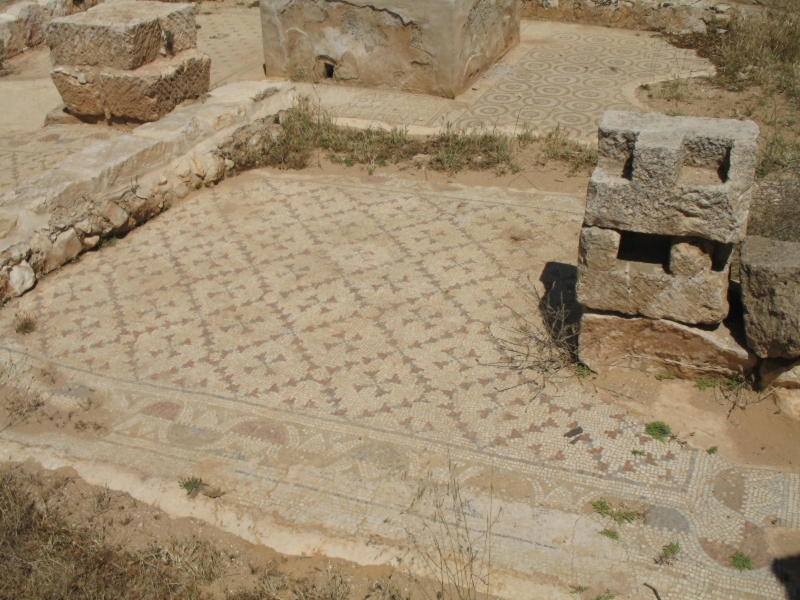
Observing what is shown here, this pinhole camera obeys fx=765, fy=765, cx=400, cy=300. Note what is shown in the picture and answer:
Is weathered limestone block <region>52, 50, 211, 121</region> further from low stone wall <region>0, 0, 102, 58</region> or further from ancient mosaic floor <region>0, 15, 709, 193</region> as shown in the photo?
low stone wall <region>0, 0, 102, 58</region>

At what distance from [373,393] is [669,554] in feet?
4.81

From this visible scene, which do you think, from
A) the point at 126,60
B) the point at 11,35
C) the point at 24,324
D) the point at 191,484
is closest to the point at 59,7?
the point at 11,35

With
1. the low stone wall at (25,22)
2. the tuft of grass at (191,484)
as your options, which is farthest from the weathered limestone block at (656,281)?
the low stone wall at (25,22)

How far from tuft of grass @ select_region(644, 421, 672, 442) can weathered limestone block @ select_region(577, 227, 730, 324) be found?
0.47m

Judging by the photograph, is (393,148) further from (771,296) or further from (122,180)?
(771,296)

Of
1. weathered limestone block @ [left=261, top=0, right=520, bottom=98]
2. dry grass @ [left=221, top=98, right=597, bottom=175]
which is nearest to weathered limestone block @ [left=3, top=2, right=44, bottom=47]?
weathered limestone block @ [left=261, top=0, right=520, bottom=98]

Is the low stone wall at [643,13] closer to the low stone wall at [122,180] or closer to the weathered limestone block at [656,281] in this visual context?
the low stone wall at [122,180]

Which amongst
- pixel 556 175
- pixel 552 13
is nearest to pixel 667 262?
pixel 556 175

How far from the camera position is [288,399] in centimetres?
360

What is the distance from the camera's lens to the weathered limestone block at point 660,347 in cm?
340

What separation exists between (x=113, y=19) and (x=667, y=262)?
4746 millimetres

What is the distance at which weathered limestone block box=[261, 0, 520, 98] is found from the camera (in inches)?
263

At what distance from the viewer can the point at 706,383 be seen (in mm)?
3508

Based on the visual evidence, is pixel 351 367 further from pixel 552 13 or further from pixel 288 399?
pixel 552 13
